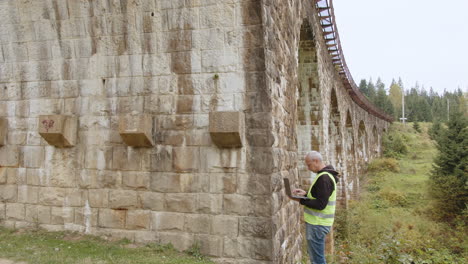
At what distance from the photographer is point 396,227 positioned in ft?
47.5

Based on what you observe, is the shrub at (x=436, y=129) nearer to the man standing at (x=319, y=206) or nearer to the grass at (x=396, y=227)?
the grass at (x=396, y=227)

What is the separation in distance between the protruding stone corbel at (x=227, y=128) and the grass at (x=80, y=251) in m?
1.39

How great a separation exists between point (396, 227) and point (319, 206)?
12.3 metres

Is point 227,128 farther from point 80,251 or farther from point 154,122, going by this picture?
point 80,251

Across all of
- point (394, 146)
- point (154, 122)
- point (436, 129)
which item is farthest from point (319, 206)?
point (394, 146)

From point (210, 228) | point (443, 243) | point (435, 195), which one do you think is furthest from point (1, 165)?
point (435, 195)

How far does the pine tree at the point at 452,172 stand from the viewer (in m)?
16.2

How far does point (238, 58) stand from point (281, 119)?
1024 mm

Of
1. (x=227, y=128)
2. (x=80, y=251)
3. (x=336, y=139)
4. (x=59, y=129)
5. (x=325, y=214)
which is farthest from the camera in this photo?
(x=336, y=139)

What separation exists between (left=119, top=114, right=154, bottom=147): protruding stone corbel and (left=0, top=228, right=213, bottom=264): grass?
4.28 feet

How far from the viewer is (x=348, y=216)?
14.3 metres

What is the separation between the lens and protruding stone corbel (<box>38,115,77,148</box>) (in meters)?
4.95

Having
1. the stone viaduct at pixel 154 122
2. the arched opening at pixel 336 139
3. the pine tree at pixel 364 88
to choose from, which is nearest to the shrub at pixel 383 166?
the arched opening at pixel 336 139

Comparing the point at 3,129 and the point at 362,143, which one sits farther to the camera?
the point at 362,143
